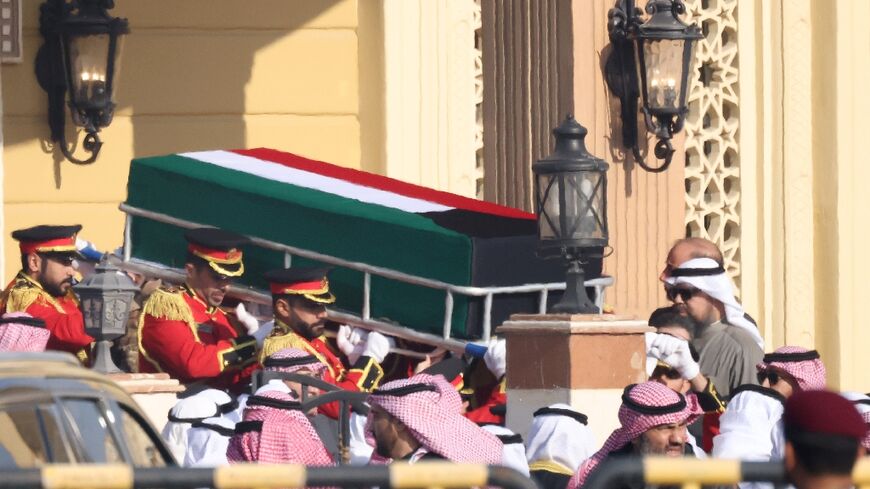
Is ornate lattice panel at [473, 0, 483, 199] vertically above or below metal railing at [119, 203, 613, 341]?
above

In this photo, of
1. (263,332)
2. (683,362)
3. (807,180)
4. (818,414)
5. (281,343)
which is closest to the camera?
(818,414)

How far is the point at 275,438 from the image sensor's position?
21.5ft

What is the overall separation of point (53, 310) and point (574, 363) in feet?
7.53

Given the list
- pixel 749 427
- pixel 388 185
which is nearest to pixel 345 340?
pixel 388 185

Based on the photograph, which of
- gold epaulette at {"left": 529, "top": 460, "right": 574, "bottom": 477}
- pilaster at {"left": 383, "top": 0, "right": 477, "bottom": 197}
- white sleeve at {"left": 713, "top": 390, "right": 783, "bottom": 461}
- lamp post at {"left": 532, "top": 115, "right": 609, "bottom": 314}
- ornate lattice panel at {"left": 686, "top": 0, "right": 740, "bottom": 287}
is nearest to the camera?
gold epaulette at {"left": 529, "top": 460, "right": 574, "bottom": 477}

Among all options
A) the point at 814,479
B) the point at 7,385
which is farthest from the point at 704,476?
the point at 7,385

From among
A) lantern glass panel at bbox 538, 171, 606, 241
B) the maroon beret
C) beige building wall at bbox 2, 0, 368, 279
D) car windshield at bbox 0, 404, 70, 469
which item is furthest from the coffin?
the maroon beret

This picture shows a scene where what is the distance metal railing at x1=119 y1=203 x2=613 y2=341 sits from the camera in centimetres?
845

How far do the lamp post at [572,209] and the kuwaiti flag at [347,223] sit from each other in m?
0.27

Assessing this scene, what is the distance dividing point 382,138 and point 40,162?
174 cm

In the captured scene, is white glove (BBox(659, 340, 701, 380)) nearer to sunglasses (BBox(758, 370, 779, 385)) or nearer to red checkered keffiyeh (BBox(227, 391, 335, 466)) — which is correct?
sunglasses (BBox(758, 370, 779, 385))

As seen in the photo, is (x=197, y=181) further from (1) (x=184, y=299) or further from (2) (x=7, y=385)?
(2) (x=7, y=385)

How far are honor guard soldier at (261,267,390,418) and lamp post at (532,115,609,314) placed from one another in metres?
0.83

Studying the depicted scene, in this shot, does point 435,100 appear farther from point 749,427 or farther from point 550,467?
point 550,467
